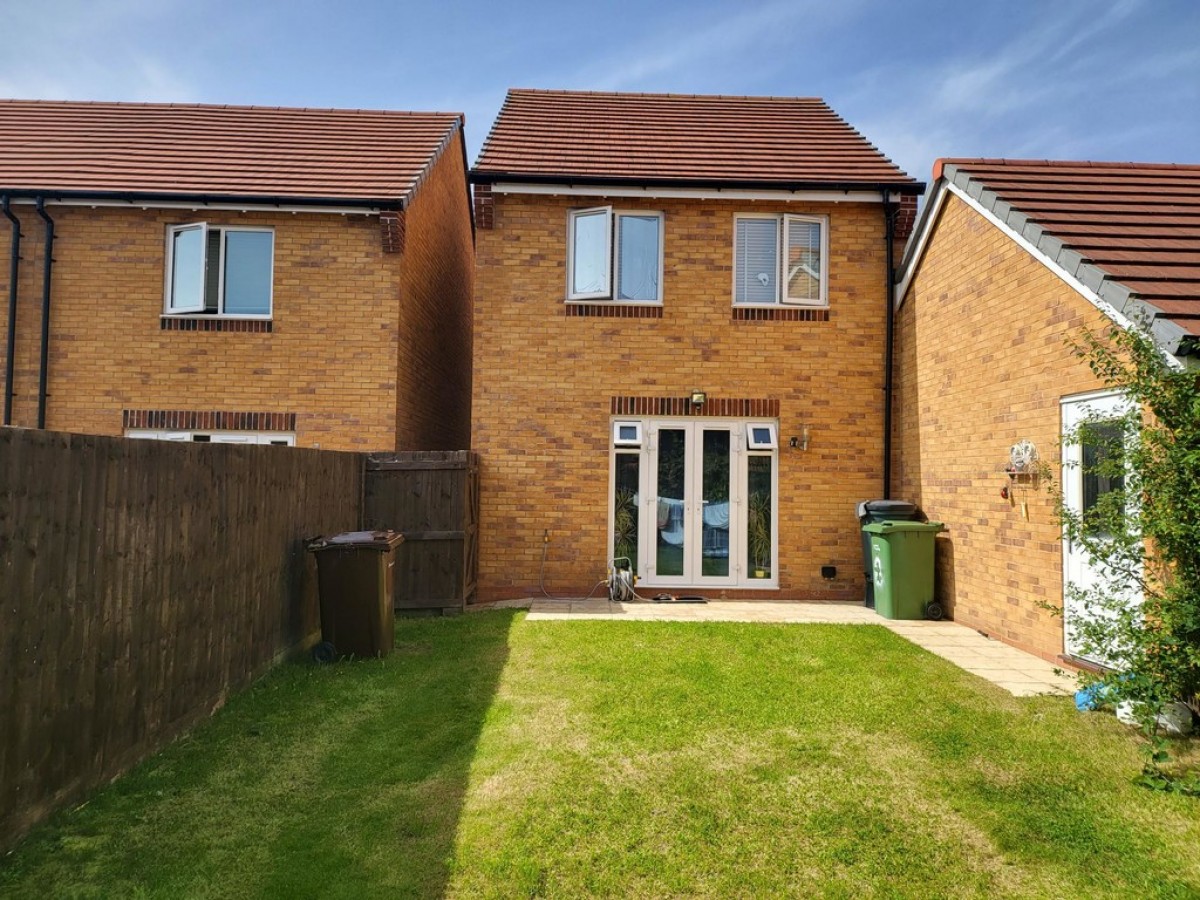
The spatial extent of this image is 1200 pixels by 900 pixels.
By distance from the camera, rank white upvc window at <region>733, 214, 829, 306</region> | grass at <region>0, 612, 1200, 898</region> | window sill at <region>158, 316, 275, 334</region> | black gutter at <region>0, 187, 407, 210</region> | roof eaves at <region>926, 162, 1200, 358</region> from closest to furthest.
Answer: grass at <region>0, 612, 1200, 898</region>
roof eaves at <region>926, 162, 1200, 358</region>
black gutter at <region>0, 187, 407, 210</region>
window sill at <region>158, 316, 275, 334</region>
white upvc window at <region>733, 214, 829, 306</region>

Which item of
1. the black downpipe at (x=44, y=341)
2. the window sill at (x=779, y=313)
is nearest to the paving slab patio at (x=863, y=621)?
the window sill at (x=779, y=313)

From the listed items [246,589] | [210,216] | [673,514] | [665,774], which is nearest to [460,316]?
[210,216]

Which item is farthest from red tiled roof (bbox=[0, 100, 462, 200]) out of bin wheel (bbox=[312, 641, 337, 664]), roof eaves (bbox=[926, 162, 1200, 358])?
roof eaves (bbox=[926, 162, 1200, 358])

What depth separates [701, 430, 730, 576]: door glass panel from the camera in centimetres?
961

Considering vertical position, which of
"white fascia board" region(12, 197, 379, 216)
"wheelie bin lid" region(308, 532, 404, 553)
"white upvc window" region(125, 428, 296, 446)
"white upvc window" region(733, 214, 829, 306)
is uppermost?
"white fascia board" region(12, 197, 379, 216)

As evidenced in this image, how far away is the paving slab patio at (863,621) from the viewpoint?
595cm

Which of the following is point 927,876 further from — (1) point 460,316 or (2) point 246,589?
(1) point 460,316

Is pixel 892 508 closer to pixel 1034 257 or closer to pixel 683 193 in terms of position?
pixel 1034 257

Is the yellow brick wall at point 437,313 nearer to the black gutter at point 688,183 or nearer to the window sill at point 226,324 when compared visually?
the black gutter at point 688,183

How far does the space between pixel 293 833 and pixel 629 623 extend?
4.76 metres

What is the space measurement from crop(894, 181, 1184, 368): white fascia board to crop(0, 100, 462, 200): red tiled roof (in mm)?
6718

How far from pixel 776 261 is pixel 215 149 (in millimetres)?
8432

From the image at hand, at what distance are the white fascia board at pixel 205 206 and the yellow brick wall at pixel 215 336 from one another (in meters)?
0.08

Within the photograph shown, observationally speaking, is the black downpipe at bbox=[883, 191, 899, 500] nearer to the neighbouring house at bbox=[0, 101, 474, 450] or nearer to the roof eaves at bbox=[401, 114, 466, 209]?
the roof eaves at bbox=[401, 114, 466, 209]
